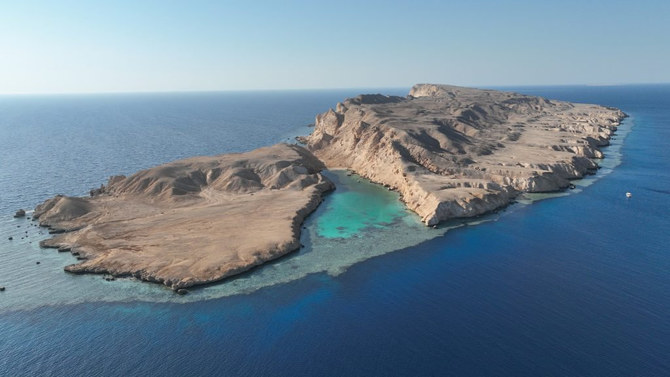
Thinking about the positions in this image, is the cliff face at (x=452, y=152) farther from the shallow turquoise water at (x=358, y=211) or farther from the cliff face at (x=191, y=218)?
the cliff face at (x=191, y=218)

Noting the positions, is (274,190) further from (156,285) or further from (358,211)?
(156,285)

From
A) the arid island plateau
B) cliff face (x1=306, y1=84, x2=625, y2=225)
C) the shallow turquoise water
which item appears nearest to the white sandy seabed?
the shallow turquoise water

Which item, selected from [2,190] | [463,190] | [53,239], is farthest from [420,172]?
[2,190]

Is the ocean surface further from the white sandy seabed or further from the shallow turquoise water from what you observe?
the shallow turquoise water

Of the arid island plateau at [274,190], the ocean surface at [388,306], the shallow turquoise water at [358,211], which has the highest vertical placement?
the arid island plateau at [274,190]

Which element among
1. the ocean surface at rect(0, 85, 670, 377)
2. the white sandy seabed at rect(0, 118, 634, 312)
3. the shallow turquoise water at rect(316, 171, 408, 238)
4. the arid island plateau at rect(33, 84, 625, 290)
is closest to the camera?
the ocean surface at rect(0, 85, 670, 377)

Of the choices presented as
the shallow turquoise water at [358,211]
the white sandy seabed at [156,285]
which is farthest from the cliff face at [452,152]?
the white sandy seabed at [156,285]

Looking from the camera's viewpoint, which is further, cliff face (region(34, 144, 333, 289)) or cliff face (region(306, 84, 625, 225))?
cliff face (region(306, 84, 625, 225))
